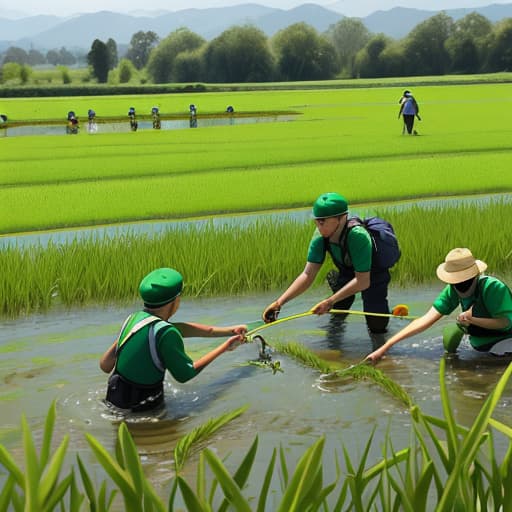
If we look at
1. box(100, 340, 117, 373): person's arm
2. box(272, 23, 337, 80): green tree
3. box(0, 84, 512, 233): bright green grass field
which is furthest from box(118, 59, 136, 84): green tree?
box(100, 340, 117, 373): person's arm

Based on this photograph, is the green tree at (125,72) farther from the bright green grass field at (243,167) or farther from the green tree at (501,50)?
the bright green grass field at (243,167)

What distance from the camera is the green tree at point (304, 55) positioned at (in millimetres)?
111000

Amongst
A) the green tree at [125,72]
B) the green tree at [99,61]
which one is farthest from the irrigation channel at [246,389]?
the green tree at [125,72]

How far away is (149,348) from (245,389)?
102 cm

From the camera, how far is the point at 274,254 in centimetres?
822

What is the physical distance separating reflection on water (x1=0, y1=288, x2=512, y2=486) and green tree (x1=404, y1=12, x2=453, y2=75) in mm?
106518

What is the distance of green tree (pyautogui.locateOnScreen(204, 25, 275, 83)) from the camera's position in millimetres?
105562

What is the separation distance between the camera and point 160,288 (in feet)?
14.8

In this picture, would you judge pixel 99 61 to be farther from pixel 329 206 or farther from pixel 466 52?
pixel 329 206

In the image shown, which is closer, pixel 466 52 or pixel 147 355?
pixel 147 355

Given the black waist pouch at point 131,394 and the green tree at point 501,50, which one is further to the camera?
the green tree at point 501,50

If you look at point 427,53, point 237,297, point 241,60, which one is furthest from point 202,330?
point 427,53

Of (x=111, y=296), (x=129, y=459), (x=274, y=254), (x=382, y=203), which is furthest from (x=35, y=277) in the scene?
(x=382, y=203)

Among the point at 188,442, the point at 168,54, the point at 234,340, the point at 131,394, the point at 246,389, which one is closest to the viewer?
the point at 188,442
